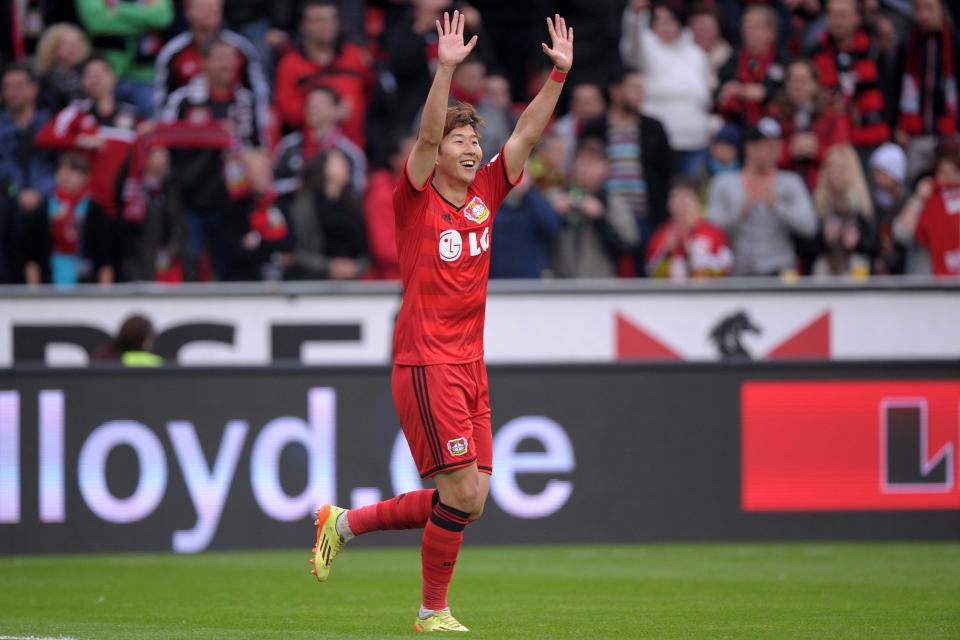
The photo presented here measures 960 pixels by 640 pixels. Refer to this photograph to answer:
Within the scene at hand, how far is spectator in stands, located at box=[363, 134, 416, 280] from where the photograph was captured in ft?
46.0

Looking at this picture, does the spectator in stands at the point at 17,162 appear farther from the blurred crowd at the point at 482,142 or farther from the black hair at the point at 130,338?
the black hair at the point at 130,338

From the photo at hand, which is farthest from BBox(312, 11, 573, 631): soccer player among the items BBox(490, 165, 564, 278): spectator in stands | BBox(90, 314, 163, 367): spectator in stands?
BBox(490, 165, 564, 278): spectator in stands

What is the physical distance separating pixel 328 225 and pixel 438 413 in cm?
690

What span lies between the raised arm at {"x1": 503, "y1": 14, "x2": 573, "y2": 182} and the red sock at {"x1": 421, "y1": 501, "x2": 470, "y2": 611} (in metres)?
1.63

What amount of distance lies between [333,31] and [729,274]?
4.34 meters

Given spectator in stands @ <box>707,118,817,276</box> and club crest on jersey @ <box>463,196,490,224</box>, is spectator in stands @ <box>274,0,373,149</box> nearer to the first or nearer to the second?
spectator in stands @ <box>707,118,817,276</box>

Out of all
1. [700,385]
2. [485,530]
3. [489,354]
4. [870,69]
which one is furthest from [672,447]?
[870,69]

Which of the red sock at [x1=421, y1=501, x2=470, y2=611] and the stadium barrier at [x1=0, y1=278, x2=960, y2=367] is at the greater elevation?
the stadium barrier at [x1=0, y1=278, x2=960, y2=367]

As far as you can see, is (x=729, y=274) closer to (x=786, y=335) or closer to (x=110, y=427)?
(x=786, y=335)

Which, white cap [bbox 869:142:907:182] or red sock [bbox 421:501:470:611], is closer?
red sock [bbox 421:501:470:611]

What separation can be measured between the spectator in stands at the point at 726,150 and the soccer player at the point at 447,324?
7645 mm

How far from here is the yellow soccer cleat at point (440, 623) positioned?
24.1 feet

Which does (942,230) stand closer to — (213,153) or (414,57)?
(414,57)

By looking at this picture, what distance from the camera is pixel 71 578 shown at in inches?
397
